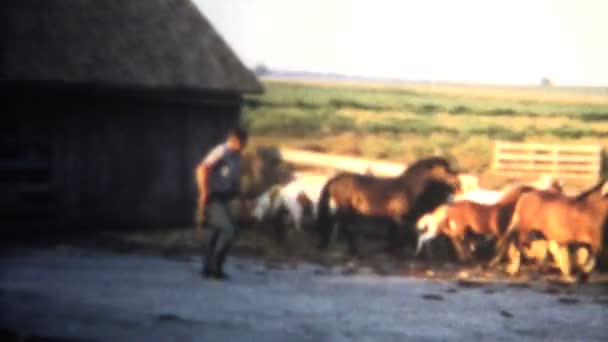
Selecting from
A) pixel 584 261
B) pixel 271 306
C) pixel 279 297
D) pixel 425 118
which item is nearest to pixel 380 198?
pixel 425 118

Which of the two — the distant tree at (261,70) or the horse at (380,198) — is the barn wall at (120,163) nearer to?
the horse at (380,198)

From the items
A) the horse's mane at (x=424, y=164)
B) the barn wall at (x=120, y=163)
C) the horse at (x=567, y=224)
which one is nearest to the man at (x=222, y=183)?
the horse's mane at (x=424, y=164)

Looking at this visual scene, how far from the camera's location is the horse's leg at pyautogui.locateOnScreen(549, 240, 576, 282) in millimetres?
9336

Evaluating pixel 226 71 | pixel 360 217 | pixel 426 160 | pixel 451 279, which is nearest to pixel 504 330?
pixel 451 279

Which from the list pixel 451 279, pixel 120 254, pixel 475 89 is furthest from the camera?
pixel 120 254

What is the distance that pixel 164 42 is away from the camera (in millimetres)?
12039

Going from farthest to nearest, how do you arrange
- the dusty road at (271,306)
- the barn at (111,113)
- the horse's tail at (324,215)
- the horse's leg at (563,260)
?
Result: 1. the barn at (111,113)
2. the horse's tail at (324,215)
3. the horse's leg at (563,260)
4. the dusty road at (271,306)

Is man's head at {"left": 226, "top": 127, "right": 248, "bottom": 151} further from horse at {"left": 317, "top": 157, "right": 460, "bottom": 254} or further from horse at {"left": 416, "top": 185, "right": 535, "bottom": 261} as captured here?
horse at {"left": 416, "top": 185, "right": 535, "bottom": 261}

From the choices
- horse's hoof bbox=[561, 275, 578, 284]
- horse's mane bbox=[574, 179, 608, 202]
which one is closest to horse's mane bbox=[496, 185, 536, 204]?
horse's mane bbox=[574, 179, 608, 202]

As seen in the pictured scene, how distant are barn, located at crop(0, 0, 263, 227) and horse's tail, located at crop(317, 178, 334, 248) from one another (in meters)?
1.87

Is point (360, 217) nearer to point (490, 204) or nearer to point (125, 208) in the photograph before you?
point (490, 204)

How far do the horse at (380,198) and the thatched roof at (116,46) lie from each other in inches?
58.7

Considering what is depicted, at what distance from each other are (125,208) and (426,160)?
393 centimetres

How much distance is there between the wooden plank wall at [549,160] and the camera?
866cm
